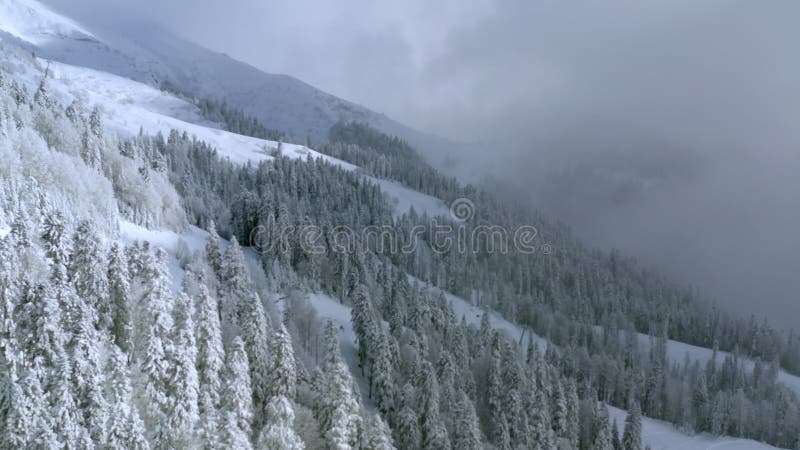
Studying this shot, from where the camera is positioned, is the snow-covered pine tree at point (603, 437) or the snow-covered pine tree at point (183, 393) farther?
the snow-covered pine tree at point (603, 437)

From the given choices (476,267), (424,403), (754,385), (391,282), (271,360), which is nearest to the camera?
(271,360)

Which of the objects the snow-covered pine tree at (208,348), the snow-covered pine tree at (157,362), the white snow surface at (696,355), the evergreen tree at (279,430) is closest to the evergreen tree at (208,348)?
the snow-covered pine tree at (208,348)

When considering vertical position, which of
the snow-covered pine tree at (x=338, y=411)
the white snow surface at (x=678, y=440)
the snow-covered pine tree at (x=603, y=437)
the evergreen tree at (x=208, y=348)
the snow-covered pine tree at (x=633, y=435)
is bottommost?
the white snow surface at (x=678, y=440)

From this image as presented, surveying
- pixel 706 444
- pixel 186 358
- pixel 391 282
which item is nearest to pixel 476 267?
pixel 391 282

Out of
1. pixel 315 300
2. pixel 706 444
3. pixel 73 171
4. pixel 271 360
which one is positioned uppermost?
pixel 73 171

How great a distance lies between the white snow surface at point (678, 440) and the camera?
108062 millimetres

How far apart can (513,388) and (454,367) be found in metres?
9.59

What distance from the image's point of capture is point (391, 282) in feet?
393

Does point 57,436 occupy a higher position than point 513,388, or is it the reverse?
point 57,436

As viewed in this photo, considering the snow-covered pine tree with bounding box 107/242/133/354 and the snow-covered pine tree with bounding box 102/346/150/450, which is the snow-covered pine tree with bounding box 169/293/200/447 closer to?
the snow-covered pine tree with bounding box 102/346/150/450

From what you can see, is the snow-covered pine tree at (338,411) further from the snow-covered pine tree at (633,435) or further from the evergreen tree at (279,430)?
the snow-covered pine tree at (633,435)

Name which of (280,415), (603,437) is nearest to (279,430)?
(280,415)

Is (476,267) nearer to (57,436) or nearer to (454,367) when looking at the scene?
(454,367)

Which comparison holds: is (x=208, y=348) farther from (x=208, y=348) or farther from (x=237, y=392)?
(x=237, y=392)
